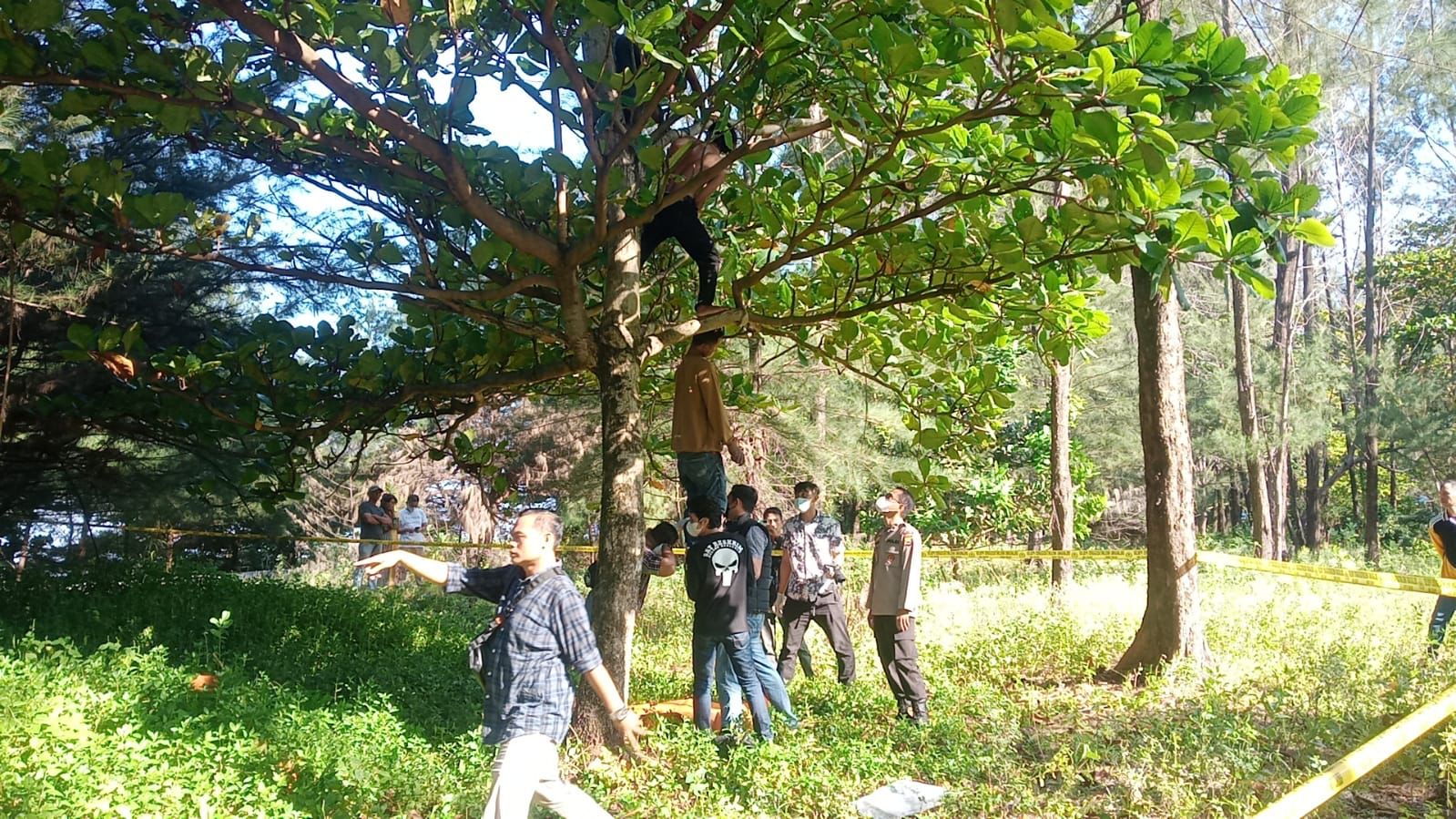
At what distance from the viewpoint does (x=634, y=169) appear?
6418mm

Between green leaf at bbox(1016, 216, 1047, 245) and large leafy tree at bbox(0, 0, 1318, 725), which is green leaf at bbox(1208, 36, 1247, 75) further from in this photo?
green leaf at bbox(1016, 216, 1047, 245)

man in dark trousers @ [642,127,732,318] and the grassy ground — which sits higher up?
man in dark trousers @ [642,127,732,318]

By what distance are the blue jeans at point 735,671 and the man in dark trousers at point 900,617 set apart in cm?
99

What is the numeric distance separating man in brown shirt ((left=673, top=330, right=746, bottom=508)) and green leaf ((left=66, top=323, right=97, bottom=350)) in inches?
123

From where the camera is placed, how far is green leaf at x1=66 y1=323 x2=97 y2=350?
17.4 feet

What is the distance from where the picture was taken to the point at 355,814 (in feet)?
14.7

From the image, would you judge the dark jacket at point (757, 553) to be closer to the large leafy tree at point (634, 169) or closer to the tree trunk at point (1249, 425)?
the large leafy tree at point (634, 169)

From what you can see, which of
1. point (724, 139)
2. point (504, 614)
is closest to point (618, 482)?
point (504, 614)

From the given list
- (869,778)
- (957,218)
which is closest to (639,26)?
(957,218)

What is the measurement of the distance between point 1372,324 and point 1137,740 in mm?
28060

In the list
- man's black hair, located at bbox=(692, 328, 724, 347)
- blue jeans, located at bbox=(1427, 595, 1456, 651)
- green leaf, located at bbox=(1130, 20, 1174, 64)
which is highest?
green leaf, located at bbox=(1130, 20, 1174, 64)

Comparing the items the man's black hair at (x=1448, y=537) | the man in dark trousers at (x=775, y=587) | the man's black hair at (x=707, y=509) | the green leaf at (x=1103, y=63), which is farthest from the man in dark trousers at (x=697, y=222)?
the man's black hair at (x=1448, y=537)

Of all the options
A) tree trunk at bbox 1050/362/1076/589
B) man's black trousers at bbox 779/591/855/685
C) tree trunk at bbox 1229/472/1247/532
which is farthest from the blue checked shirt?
tree trunk at bbox 1229/472/1247/532

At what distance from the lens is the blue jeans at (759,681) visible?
6.11m
